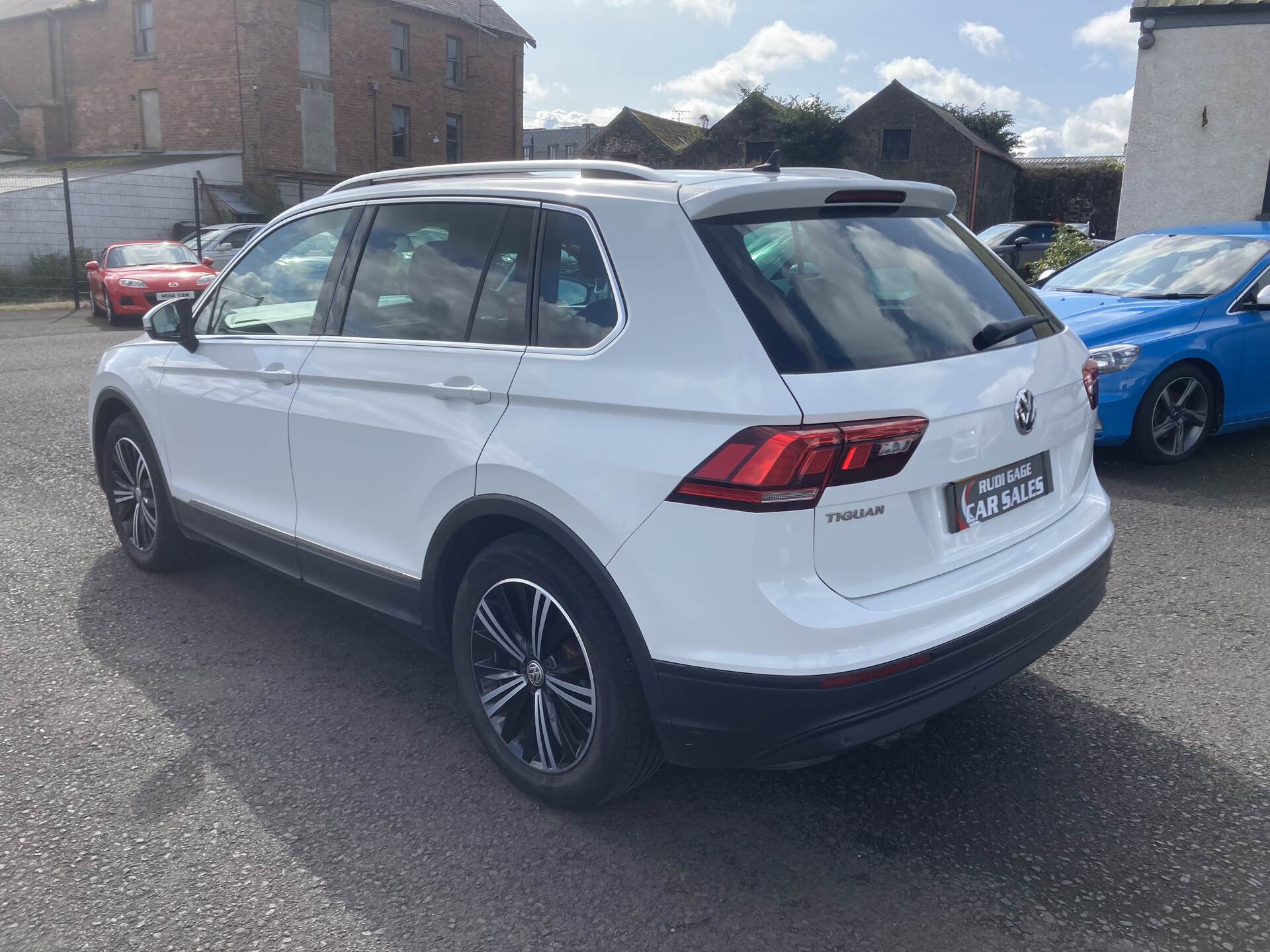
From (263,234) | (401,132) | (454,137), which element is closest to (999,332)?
(263,234)

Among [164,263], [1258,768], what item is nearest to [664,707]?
[1258,768]

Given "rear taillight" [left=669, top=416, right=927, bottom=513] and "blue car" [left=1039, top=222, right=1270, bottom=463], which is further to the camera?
"blue car" [left=1039, top=222, right=1270, bottom=463]

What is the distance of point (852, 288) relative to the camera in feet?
9.30

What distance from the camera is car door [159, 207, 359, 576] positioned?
3.96 meters

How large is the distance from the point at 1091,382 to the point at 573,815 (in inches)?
84.2

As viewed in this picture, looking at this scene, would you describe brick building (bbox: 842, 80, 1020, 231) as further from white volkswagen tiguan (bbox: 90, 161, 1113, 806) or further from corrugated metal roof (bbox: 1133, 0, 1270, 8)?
white volkswagen tiguan (bbox: 90, 161, 1113, 806)

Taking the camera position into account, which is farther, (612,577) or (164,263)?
(164,263)

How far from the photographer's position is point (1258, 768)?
328 centimetres

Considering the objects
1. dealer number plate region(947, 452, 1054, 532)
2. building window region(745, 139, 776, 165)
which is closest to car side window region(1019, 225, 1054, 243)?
building window region(745, 139, 776, 165)

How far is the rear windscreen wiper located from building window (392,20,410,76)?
125 ft

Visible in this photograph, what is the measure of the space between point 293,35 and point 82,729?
3416cm

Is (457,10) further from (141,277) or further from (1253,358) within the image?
(1253,358)

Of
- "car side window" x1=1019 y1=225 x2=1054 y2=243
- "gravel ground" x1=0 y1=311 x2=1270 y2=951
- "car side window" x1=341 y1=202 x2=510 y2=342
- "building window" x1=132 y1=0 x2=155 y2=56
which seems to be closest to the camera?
"gravel ground" x1=0 y1=311 x2=1270 y2=951

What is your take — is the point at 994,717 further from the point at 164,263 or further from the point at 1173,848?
the point at 164,263
